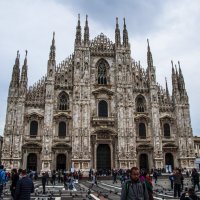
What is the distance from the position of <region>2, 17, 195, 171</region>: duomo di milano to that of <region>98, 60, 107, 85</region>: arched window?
4 centimetres

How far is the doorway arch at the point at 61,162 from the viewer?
34275mm

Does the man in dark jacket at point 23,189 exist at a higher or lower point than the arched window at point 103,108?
lower

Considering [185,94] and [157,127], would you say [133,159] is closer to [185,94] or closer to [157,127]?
[157,127]

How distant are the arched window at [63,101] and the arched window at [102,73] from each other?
5366mm

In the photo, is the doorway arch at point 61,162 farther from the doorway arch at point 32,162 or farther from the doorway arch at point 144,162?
the doorway arch at point 144,162

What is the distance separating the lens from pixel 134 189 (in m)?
4.95

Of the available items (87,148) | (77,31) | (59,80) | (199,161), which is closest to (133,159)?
(87,148)

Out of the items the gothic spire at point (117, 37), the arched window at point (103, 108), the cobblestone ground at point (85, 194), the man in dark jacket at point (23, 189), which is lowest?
the cobblestone ground at point (85, 194)

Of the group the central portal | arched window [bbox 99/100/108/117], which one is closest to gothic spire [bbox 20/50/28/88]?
arched window [bbox 99/100/108/117]

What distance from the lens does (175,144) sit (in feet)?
120

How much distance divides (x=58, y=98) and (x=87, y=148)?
7946 millimetres

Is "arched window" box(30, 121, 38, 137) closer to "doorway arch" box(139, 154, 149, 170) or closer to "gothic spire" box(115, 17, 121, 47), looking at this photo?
"doorway arch" box(139, 154, 149, 170)

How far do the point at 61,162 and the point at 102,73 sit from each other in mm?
13847

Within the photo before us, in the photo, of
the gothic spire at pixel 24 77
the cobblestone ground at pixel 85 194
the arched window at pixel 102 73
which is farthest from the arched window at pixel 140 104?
the cobblestone ground at pixel 85 194
